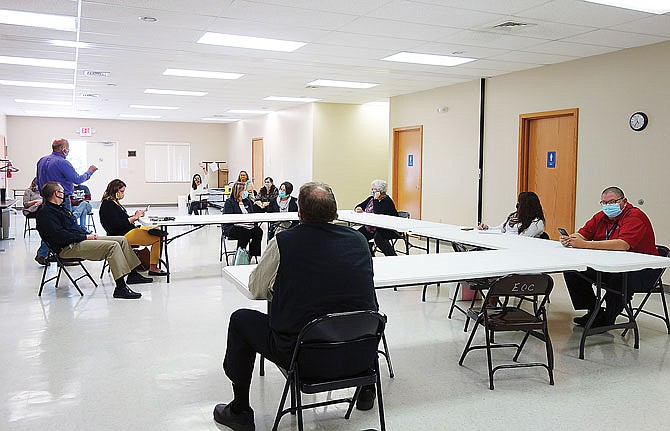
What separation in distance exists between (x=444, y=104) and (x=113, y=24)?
217 inches

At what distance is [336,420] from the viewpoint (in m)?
3.09

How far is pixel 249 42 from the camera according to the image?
6.27m

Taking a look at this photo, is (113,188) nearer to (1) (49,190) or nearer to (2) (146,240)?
(2) (146,240)

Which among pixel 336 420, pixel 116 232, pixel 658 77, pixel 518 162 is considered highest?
pixel 658 77

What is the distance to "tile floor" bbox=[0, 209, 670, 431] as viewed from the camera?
10.2 feet

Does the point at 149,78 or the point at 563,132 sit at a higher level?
the point at 149,78

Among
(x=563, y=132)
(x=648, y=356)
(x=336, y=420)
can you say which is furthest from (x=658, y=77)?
(x=336, y=420)

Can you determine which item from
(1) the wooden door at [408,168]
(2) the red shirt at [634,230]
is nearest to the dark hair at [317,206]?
(2) the red shirt at [634,230]

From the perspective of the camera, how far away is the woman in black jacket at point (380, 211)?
6.86m

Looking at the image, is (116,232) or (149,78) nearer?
(116,232)

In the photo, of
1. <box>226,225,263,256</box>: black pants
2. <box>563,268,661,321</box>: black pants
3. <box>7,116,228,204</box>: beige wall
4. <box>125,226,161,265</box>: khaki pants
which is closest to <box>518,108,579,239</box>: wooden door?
<box>563,268,661,321</box>: black pants

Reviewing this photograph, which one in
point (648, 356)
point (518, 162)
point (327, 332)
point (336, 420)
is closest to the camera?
point (327, 332)

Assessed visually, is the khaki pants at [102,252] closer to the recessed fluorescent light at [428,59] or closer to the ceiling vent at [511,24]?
the recessed fluorescent light at [428,59]

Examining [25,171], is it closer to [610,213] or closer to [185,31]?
[185,31]
